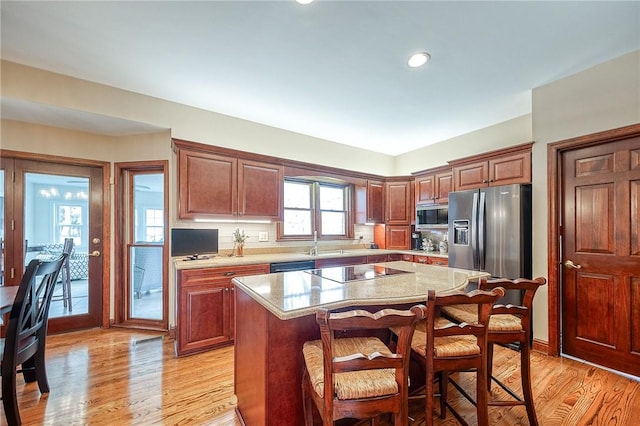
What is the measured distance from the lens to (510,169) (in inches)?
129

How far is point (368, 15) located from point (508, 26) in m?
1.10

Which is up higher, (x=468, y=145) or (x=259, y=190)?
(x=468, y=145)

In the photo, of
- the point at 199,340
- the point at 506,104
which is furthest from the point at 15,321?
the point at 506,104

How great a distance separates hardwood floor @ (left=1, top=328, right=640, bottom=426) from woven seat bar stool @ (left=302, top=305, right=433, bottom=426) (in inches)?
37.8

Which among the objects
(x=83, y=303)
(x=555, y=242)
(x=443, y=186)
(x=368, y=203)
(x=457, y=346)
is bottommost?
(x=83, y=303)

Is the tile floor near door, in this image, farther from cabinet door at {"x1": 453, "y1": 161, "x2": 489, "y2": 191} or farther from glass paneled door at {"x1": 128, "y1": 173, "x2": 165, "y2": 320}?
cabinet door at {"x1": 453, "y1": 161, "x2": 489, "y2": 191}

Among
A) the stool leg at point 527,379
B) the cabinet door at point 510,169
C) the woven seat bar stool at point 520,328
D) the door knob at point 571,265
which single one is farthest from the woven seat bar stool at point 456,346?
the cabinet door at point 510,169

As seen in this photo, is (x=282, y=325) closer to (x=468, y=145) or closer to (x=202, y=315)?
(x=202, y=315)

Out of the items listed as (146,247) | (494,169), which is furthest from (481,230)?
(146,247)

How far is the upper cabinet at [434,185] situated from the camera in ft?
A: 14.0

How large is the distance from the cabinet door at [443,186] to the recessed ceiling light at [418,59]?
6.87 feet

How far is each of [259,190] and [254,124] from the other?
1.04 meters

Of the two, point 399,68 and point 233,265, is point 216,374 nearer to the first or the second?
point 233,265

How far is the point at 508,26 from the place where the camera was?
2.11m
